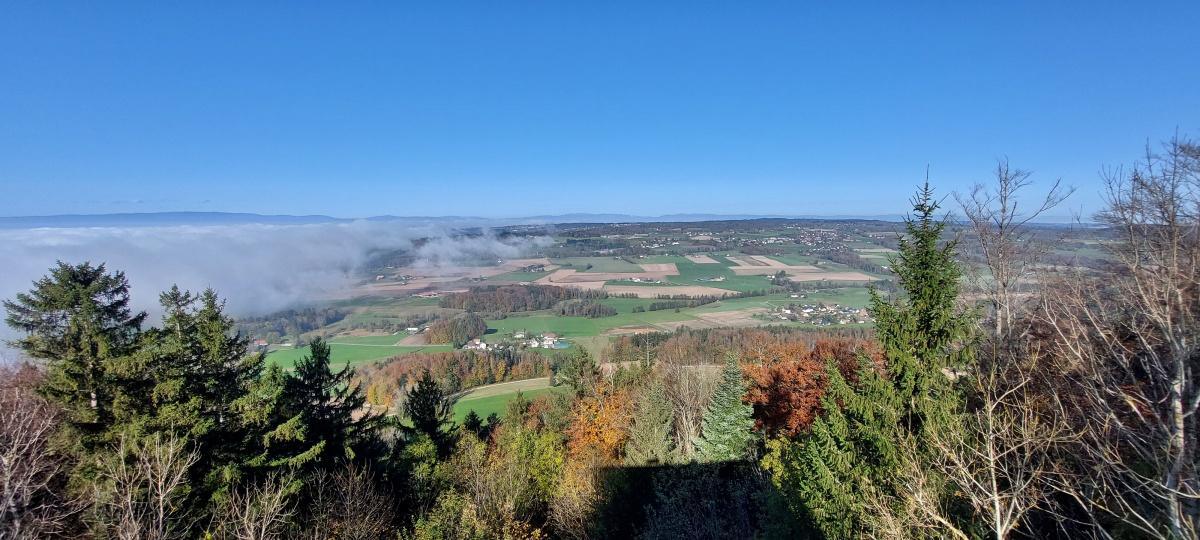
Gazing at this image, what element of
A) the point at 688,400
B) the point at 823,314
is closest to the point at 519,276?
the point at 823,314

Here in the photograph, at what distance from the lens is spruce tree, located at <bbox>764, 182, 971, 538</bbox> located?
8781 millimetres

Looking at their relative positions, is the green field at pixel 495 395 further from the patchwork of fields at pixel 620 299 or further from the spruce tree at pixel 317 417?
the spruce tree at pixel 317 417

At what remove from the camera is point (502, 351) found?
57.7 metres

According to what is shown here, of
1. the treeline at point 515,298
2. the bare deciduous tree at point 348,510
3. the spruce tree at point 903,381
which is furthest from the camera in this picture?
the treeline at point 515,298

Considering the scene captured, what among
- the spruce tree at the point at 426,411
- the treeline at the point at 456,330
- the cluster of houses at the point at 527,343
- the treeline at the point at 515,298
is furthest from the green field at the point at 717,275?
the spruce tree at the point at 426,411

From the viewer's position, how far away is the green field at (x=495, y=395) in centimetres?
4003

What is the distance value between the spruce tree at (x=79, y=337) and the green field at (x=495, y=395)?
26055mm

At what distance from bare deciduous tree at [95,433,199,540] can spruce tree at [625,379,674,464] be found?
14064 millimetres

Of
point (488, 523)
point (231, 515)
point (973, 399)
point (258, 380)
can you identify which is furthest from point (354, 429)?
point (973, 399)

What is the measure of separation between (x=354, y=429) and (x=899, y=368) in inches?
740

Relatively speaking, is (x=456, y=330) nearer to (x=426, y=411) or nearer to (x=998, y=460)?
(x=426, y=411)

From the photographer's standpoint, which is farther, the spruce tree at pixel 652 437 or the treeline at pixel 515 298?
the treeline at pixel 515 298

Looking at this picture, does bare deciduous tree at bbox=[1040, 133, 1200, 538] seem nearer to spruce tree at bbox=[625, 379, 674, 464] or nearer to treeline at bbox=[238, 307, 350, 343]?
spruce tree at bbox=[625, 379, 674, 464]

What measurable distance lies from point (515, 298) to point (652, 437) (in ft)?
216
